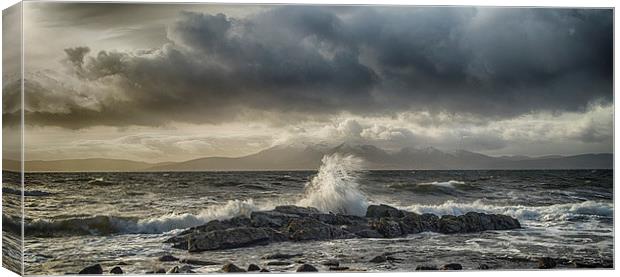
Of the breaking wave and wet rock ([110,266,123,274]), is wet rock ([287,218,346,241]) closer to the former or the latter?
the breaking wave

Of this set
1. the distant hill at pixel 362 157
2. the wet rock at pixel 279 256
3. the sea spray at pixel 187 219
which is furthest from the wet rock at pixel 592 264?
the sea spray at pixel 187 219

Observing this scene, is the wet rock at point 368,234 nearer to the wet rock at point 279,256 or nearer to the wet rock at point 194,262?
the wet rock at point 279,256

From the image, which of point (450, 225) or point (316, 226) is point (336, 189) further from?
point (450, 225)

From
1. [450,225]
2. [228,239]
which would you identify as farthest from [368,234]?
[228,239]

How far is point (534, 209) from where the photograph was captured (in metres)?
12.6

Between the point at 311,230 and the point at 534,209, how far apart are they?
112 inches

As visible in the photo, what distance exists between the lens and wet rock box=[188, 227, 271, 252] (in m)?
11.7

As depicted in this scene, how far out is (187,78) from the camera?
11.9m

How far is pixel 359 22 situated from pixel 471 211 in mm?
2667

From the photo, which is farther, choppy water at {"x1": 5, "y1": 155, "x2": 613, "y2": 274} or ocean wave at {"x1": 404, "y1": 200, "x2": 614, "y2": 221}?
ocean wave at {"x1": 404, "y1": 200, "x2": 614, "y2": 221}

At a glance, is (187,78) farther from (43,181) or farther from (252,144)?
(43,181)

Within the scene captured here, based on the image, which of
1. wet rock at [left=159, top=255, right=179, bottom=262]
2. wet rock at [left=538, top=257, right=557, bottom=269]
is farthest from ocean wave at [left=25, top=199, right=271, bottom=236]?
wet rock at [left=538, top=257, right=557, bottom=269]

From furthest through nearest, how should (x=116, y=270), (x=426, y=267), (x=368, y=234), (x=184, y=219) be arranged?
1. (x=368, y=234)
2. (x=426, y=267)
3. (x=184, y=219)
4. (x=116, y=270)

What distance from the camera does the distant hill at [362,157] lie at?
38.8ft
